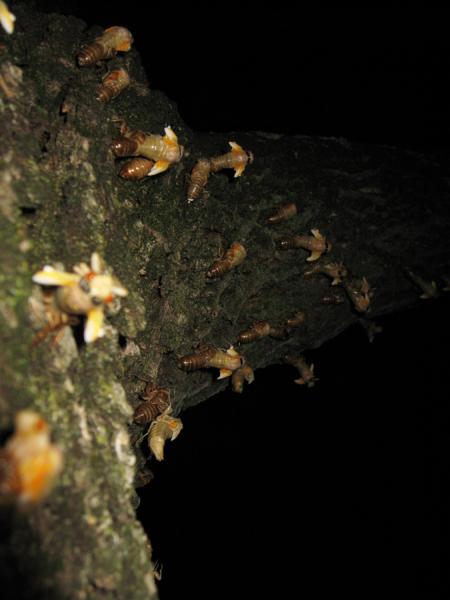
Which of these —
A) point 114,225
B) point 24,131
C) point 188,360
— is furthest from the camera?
point 188,360

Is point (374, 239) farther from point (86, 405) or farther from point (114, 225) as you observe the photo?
point (86, 405)

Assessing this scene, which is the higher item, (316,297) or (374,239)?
(374,239)

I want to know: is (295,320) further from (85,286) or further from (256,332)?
(85,286)

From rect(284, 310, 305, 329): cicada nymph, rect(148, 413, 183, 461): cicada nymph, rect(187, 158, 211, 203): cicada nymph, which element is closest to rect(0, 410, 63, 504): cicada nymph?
rect(148, 413, 183, 461): cicada nymph

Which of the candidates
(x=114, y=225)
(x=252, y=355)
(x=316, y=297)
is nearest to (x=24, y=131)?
(x=114, y=225)

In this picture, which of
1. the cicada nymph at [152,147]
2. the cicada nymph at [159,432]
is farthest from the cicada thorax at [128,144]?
the cicada nymph at [159,432]

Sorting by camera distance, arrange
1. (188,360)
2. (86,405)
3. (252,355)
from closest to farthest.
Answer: (86,405), (188,360), (252,355)
